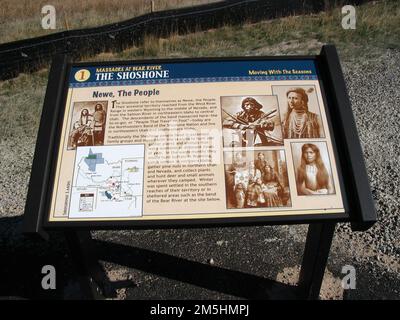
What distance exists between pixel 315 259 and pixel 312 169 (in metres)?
1.00

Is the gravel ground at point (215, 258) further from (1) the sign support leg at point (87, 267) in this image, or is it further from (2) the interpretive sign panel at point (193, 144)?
(2) the interpretive sign panel at point (193, 144)

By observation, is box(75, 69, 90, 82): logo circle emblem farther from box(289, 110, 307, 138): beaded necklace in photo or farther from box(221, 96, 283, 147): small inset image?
box(289, 110, 307, 138): beaded necklace in photo

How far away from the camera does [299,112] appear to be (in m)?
3.66

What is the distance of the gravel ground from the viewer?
4.77 metres

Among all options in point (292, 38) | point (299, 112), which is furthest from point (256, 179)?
point (292, 38)

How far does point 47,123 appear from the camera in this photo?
11.8ft

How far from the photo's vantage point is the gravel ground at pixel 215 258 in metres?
4.77

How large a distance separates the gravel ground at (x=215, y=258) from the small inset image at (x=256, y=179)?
1.72m

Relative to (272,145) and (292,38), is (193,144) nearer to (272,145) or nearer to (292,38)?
(272,145)

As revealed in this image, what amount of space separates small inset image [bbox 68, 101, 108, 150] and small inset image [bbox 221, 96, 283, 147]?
1.01 metres
